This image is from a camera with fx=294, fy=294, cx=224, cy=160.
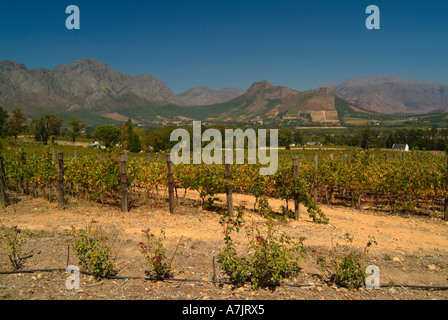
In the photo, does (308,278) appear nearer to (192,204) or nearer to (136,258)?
(136,258)

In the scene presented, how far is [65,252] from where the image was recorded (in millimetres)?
5727

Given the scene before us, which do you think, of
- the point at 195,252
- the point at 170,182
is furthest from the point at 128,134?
the point at 195,252

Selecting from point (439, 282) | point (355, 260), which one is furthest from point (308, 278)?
point (439, 282)

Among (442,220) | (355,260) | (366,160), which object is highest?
(366,160)

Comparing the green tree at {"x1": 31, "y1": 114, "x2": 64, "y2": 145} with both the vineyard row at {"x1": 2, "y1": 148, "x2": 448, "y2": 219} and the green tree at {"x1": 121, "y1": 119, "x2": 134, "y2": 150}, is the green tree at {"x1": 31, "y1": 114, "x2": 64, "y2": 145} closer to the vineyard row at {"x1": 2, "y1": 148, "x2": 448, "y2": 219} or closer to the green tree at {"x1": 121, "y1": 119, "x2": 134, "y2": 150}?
the green tree at {"x1": 121, "y1": 119, "x2": 134, "y2": 150}

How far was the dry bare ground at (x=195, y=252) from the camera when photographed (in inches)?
175

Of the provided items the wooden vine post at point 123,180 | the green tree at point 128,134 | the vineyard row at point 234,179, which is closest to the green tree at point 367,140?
the green tree at point 128,134

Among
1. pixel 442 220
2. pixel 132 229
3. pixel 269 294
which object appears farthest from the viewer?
pixel 442 220

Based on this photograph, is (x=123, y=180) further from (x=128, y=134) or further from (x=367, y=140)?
(x=367, y=140)

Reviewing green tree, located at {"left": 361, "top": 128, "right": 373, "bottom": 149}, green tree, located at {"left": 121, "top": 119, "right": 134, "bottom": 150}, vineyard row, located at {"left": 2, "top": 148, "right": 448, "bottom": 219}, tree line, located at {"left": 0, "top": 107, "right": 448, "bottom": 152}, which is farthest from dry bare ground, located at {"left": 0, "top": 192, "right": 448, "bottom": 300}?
green tree, located at {"left": 361, "top": 128, "right": 373, "bottom": 149}

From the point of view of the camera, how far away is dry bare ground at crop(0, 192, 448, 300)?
14.6ft
